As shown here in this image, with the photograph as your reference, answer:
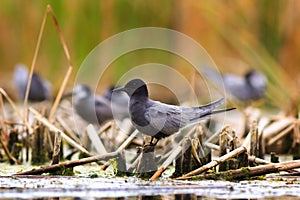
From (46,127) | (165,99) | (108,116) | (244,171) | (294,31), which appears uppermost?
(294,31)

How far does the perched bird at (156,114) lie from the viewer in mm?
5137

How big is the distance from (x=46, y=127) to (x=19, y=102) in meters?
6.25

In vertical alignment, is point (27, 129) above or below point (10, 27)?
below

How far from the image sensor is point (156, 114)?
5.17 metres

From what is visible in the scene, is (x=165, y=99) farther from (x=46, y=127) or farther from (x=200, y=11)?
(x=46, y=127)

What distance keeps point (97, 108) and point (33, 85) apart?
2.67m

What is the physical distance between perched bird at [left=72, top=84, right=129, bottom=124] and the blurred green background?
3.69 ft

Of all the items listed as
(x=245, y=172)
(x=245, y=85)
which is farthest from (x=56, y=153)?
(x=245, y=85)

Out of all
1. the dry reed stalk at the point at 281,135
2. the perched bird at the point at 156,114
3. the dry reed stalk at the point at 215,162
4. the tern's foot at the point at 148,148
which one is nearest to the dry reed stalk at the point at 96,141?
the perched bird at the point at 156,114

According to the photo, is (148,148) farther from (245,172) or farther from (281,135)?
(281,135)

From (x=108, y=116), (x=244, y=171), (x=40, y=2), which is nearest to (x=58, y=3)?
(x=40, y=2)

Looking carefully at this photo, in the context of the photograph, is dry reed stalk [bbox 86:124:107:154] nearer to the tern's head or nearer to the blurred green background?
the tern's head

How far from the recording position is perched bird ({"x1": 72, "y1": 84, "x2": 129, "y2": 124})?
848 centimetres

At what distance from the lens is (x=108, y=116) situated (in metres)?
8.50
